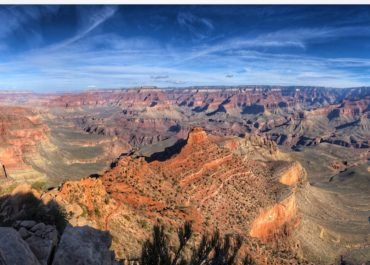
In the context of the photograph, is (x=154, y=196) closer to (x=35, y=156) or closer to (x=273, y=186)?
(x=273, y=186)

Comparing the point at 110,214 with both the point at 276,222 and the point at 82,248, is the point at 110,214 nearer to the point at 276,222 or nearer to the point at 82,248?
the point at 82,248

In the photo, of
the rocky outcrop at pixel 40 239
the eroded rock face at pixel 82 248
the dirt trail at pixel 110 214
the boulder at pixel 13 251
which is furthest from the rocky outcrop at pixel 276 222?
the boulder at pixel 13 251

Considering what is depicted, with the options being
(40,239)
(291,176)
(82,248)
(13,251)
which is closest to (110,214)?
(40,239)

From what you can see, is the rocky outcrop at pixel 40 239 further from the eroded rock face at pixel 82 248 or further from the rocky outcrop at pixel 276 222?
the rocky outcrop at pixel 276 222

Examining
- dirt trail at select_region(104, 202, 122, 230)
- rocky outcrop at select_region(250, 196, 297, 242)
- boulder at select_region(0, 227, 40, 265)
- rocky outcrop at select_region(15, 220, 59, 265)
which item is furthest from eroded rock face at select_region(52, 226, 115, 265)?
rocky outcrop at select_region(250, 196, 297, 242)

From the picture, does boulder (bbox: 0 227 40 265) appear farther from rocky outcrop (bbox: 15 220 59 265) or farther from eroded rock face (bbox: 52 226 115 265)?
eroded rock face (bbox: 52 226 115 265)

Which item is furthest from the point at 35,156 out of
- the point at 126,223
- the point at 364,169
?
the point at 364,169
